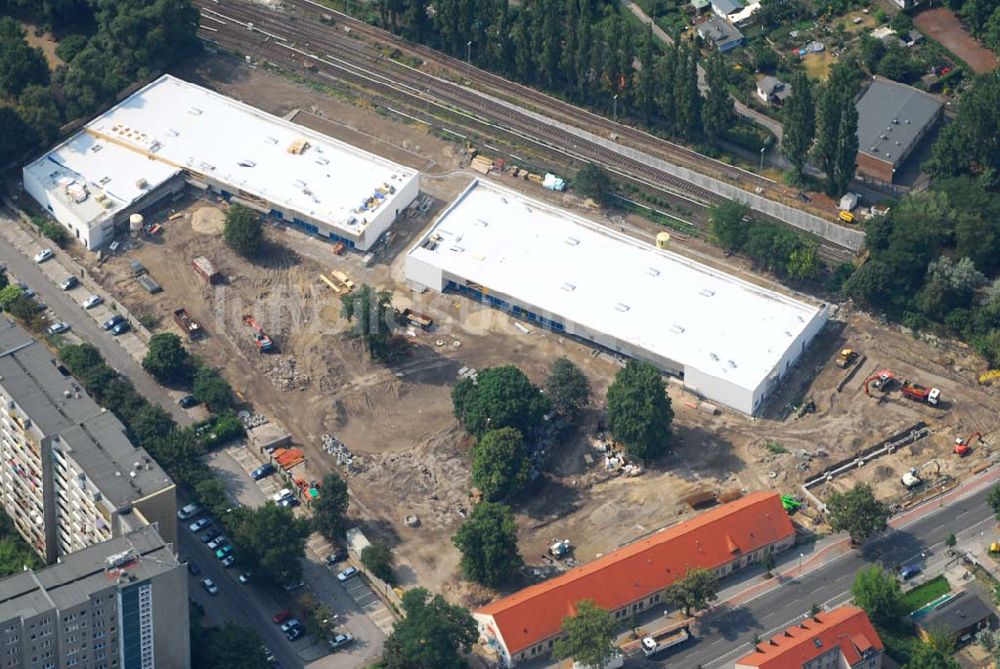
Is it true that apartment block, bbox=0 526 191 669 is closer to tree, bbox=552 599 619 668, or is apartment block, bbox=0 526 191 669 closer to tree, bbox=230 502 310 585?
tree, bbox=230 502 310 585

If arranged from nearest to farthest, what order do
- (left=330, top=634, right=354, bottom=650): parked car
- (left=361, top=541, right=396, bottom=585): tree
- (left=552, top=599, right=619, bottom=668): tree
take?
(left=552, top=599, right=619, bottom=668): tree < (left=330, top=634, right=354, bottom=650): parked car < (left=361, top=541, right=396, bottom=585): tree

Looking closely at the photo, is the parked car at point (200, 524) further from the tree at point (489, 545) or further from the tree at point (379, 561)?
the tree at point (489, 545)

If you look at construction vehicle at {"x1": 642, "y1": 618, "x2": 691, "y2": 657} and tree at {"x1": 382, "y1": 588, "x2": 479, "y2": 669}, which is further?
construction vehicle at {"x1": 642, "y1": 618, "x2": 691, "y2": 657}

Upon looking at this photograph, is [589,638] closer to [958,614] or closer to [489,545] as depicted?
[489,545]

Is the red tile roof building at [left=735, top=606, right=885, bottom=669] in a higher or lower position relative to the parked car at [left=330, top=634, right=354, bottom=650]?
higher

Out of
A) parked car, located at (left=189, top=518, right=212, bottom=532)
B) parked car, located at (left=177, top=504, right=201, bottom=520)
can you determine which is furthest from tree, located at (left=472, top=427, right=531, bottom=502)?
parked car, located at (left=177, top=504, right=201, bottom=520)

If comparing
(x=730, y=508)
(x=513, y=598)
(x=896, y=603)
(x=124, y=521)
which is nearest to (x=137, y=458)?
(x=124, y=521)
